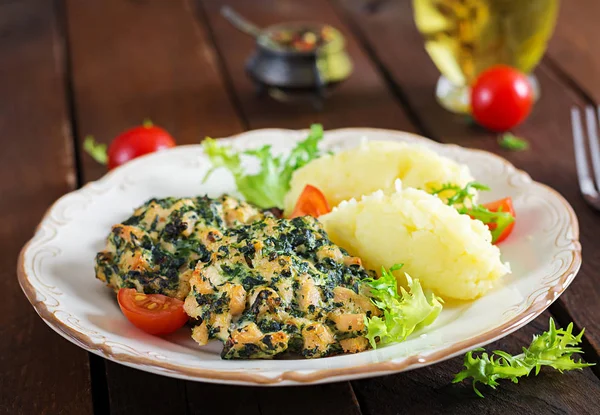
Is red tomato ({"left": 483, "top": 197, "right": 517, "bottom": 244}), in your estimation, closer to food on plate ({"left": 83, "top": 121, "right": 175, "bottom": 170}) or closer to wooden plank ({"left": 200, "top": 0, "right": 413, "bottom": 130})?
wooden plank ({"left": 200, "top": 0, "right": 413, "bottom": 130})

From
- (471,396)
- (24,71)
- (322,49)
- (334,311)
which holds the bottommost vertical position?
(24,71)

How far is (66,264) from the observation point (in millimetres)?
3258

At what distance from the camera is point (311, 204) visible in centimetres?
352

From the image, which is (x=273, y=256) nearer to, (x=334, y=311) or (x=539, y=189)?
(x=334, y=311)

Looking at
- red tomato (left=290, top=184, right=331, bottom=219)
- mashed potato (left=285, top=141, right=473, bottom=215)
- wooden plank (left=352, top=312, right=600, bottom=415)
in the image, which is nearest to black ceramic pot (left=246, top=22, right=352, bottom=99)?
mashed potato (left=285, top=141, right=473, bottom=215)

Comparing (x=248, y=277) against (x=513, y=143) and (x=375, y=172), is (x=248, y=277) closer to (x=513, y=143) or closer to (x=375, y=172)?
(x=375, y=172)

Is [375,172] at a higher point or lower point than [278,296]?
lower

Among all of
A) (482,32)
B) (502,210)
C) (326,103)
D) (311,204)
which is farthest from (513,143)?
Answer: (311,204)

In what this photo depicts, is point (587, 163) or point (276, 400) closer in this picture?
point (276, 400)

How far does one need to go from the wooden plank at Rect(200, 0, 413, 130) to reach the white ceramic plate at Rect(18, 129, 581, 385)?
3.53 feet

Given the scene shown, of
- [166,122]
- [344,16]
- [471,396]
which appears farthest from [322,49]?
[471,396]

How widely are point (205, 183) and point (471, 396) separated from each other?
182 cm

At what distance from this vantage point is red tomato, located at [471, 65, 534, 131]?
496cm

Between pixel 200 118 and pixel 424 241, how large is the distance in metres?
2.66
